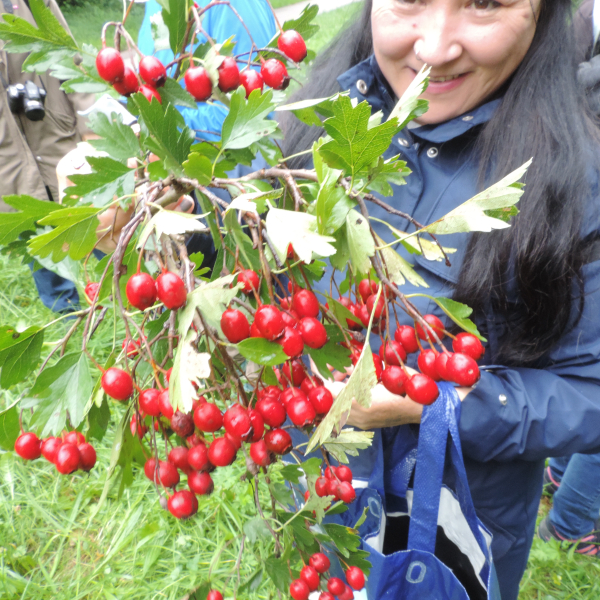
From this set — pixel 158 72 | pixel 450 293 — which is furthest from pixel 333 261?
pixel 450 293

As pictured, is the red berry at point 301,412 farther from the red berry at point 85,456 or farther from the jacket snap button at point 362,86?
the jacket snap button at point 362,86

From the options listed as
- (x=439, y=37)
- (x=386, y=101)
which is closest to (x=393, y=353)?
(x=439, y=37)

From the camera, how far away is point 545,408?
1.03 metres

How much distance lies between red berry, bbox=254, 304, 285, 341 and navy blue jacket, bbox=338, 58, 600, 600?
663mm

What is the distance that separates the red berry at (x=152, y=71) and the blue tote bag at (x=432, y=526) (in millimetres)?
698

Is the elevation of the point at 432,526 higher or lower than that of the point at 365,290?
lower

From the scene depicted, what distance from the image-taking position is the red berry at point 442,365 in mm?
599

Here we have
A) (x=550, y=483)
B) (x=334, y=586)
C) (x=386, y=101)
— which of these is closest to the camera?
(x=334, y=586)

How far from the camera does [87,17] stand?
11359 millimetres

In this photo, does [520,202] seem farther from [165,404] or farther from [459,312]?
[165,404]

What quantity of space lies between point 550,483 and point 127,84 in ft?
7.43

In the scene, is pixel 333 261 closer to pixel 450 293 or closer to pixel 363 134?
pixel 363 134

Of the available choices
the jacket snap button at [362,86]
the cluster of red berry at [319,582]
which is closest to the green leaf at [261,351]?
the cluster of red berry at [319,582]

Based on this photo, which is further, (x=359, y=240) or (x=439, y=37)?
(x=439, y=37)
